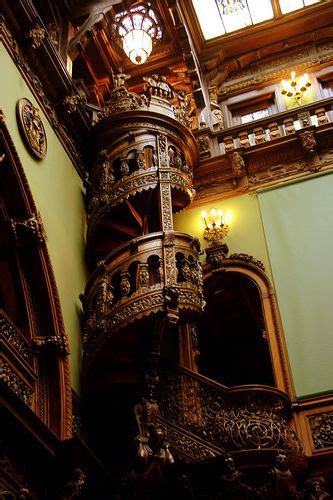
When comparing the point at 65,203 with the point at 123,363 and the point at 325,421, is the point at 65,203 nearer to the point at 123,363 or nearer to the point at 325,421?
the point at 123,363

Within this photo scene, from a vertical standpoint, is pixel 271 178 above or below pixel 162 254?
above

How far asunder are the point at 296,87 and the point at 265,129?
141 centimetres

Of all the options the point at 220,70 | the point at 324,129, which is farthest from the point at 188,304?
the point at 220,70

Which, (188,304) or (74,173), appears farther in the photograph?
(74,173)

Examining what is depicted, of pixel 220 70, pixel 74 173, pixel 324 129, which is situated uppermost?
pixel 220 70

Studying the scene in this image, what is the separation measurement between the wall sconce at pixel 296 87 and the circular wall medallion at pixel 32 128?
199 inches

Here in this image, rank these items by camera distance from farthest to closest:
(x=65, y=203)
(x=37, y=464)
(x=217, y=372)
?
(x=217, y=372), (x=65, y=203), (x=37, y=464)

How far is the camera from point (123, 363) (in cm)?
767

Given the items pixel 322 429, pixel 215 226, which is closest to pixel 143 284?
pixel 322 429

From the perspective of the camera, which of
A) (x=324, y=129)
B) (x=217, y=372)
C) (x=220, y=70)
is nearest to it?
(x=324, y=129)

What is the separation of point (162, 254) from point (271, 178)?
311cm

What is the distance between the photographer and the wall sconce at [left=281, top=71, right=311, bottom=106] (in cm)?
1175

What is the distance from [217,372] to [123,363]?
4631 millimetres

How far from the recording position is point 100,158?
9.80m
